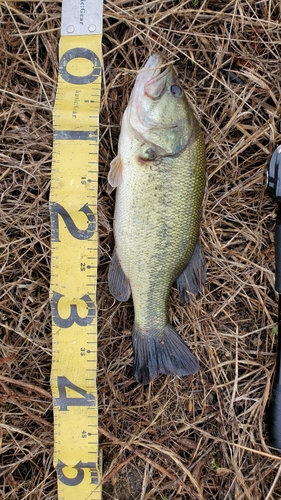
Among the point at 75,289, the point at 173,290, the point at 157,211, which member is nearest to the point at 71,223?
the point at 75,289

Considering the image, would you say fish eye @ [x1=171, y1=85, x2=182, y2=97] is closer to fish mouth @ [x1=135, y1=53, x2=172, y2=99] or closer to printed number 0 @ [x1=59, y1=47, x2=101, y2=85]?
fish mouth @ [x1=135, y1=53, x2=172, y2=99]

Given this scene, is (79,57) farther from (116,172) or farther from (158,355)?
(158,355)

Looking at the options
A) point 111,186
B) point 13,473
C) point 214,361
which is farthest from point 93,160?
point 13,473

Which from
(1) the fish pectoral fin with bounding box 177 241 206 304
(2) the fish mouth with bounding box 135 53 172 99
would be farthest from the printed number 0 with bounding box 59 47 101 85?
(1) the fish pectoral fin with bounding box 177 241 206 304

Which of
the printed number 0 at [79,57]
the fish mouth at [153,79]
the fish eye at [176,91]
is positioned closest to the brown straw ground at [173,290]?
the printed number 0 at [79,57]

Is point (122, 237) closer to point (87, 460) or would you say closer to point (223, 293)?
point (223, 293)

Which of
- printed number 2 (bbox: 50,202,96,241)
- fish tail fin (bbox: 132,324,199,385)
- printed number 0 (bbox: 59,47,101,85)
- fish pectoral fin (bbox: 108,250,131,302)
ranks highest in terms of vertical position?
printed number 0 (bbox: 59,47,101,85)

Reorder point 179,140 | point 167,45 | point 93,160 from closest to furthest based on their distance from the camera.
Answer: point 179,140
point 93,160
point 167,45
